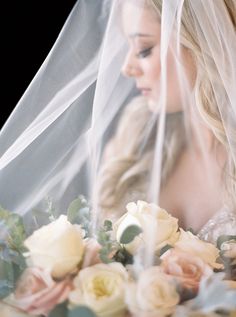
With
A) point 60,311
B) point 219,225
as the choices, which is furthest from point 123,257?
point 219,225

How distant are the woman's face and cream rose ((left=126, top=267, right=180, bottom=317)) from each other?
0.84 ft

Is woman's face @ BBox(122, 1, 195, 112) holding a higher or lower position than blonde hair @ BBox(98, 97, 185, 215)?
higher

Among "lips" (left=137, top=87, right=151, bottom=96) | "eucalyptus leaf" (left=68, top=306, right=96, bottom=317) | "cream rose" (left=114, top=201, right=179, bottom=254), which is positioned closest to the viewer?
"eucalyptus leaf" (left=68, top=306, right=96, bottom=317)

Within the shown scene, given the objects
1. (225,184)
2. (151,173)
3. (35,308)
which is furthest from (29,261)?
(225,184)

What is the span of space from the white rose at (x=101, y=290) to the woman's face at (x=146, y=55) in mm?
261

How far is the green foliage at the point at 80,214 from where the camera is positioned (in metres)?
0.79

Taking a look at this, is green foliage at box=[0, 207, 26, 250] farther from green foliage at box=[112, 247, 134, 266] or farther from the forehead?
the forehead

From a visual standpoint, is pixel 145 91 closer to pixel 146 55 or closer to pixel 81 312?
pixel 146 55

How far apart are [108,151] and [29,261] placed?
0.22m

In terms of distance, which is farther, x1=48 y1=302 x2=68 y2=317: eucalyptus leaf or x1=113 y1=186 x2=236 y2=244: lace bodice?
x1=113 y1=186 x2=236 y2=244: lace bodice

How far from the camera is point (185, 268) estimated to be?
73cm

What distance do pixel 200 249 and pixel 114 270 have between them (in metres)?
0.13

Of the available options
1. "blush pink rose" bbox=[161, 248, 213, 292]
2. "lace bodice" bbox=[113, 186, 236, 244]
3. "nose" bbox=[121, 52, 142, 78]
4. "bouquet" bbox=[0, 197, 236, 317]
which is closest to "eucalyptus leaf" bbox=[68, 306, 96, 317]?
"bouquet" bbox=[0, 197, 236, 317]

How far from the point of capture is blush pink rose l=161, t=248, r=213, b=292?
0.71m
